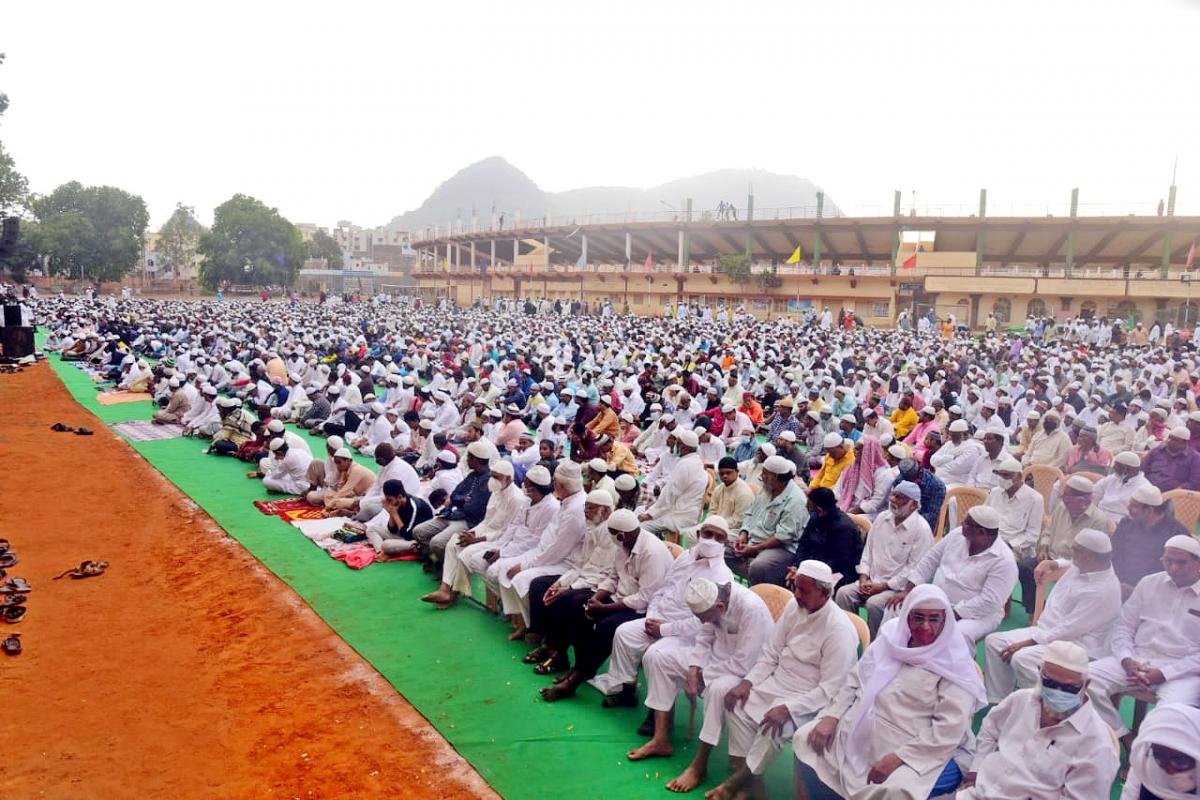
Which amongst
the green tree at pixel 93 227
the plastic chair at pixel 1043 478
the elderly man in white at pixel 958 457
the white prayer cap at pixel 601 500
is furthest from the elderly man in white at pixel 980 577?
the green tree at pixel 93 227

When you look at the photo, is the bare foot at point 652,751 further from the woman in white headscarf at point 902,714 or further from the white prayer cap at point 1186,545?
the white prayer cap at point 1186,545

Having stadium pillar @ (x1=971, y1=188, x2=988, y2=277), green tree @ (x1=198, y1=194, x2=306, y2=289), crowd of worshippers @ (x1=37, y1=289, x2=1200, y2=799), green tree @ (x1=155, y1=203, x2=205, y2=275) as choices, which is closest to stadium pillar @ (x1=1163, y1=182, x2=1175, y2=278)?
stadium pillar @ (x1=971, y1=188, x2=988, y2=277)

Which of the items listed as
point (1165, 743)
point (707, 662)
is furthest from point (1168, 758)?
point (707, 662)

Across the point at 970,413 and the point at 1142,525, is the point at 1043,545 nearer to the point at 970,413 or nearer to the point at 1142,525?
the point at 1142,525

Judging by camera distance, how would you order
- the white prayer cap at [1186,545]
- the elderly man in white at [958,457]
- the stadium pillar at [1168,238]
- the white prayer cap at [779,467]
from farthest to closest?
the stadium pillar at [1168,238]
the elderly man in white at [958,457]
the white prayer cap at [779,467]
the white prayer cap at [1186,545]

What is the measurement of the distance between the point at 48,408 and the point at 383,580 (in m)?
10.4

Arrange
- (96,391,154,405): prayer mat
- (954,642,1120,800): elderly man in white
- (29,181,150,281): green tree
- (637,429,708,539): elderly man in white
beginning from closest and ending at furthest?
(954,642,1120,800): elderly man in white, (637,429,708,539): elderly man in white, (96,391,154,405): prayer mat, (29,181,150,281): green tree

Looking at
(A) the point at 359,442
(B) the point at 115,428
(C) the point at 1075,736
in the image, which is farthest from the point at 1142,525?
(B) the point at 115,428

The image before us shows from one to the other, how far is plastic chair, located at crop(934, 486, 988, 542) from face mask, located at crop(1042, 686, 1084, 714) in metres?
3.08

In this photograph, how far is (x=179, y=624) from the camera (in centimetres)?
521

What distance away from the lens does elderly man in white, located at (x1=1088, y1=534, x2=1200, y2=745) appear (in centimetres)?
343

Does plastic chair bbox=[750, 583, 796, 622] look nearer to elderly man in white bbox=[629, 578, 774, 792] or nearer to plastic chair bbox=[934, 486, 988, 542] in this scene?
elderly man in white bbox=[629, 578, 774, 792]

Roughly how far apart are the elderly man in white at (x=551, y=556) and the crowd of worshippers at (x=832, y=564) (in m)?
0.02

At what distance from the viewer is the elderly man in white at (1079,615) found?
372 centimetres
